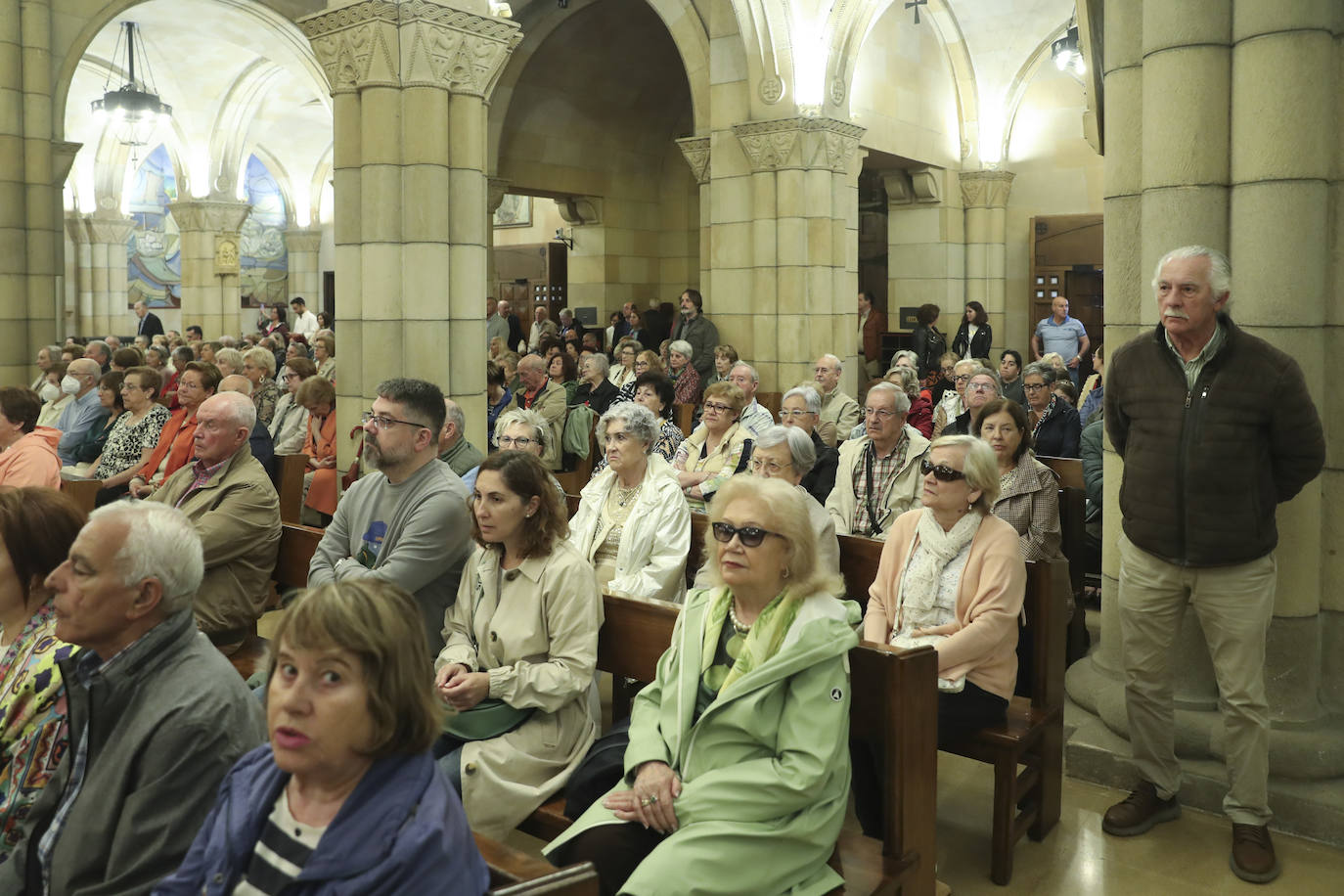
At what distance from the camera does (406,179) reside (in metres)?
6.70

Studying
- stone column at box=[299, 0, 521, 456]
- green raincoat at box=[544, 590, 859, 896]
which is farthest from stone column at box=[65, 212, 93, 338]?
green raincoat at box=[544, 590, 859, 896]

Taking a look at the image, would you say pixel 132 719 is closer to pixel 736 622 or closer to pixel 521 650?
pixel 521 650

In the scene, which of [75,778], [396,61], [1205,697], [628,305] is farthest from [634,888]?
[628,305]

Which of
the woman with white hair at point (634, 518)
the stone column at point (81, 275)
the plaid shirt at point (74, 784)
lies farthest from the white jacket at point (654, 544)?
the stone column at point (81, 275)

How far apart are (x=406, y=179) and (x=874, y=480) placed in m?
3.61

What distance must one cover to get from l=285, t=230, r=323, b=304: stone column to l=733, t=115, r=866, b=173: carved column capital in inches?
672

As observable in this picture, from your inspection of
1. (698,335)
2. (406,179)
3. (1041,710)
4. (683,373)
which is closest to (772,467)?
(1041,710)

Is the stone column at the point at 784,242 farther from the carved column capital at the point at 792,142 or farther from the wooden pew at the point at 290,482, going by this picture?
the wooden pew at the point at 290,482

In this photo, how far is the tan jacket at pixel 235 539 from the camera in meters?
3.85

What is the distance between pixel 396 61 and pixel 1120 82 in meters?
4.28

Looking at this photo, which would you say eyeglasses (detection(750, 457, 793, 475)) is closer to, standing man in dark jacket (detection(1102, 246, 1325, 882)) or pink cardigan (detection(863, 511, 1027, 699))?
pink cardigan (detection(863, 511, 1027, 699))

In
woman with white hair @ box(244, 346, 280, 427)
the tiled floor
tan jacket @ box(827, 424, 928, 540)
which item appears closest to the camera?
the tiled floor

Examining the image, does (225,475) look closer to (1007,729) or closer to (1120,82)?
(1007,729)

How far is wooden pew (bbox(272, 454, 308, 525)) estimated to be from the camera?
562cm
